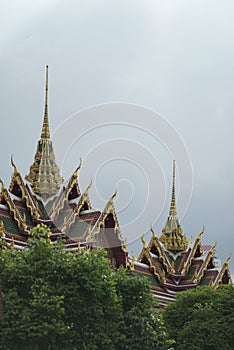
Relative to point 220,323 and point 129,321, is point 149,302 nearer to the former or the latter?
point 129,321

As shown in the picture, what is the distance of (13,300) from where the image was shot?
18.8 meters

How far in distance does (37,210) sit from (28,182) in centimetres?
263

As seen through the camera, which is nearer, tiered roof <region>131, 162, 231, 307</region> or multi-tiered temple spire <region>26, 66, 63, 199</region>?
multi-tiered temple spire <region>26, 66, 63, 199</region>

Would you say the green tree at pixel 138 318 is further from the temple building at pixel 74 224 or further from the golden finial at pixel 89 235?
the golden finial at pixel 89 235

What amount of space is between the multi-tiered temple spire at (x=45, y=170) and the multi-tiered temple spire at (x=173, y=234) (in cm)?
976

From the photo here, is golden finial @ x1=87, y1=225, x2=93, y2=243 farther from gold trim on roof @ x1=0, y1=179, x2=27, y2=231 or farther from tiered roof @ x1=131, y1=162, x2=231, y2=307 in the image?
tiered roof @ x1=131, y1=162, x2=231, y2=307

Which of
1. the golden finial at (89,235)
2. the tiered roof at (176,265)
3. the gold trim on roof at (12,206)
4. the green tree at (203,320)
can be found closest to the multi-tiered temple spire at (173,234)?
the tiered roof at (176,265)

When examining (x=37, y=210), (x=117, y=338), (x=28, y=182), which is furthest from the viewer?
(x=28, y=182)

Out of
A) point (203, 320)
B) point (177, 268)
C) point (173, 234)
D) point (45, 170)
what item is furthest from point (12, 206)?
point (173, 234)

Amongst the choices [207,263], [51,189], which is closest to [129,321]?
[51,189]

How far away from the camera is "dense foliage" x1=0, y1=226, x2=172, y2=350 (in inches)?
731

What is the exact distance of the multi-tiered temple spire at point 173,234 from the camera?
1711 inches

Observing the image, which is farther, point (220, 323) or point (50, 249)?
point (220, 323)

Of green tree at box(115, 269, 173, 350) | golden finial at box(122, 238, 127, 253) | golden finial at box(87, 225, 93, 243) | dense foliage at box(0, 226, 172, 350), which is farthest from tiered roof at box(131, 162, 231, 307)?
dense foliage at box(0, 226, 172, 350)
